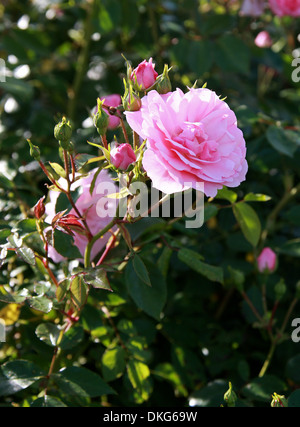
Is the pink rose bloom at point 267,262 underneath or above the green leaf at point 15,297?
underneath

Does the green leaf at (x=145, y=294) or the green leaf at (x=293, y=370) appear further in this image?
the green leaf at (x=293, y=370)

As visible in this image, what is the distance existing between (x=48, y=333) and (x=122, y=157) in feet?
1.22

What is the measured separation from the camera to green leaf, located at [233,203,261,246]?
0.98 metres

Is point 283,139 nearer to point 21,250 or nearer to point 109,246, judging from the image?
point 109,246

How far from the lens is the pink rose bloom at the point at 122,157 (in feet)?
2.31

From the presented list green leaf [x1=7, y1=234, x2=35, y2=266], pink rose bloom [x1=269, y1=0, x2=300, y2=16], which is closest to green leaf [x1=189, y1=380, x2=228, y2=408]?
green leaf [x1=7, y1=234, x2=35, y2=266]

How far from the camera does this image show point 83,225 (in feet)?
2.83

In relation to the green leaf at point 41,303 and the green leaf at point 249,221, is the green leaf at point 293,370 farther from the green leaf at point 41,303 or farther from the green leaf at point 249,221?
the green leaf at point 41,303

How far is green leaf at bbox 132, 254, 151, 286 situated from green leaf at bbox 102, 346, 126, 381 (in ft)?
0.72

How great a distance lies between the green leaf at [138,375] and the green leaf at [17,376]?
0.17 m

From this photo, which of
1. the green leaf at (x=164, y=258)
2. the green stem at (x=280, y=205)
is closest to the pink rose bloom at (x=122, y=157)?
the green leaf at (x=164, y=258)
